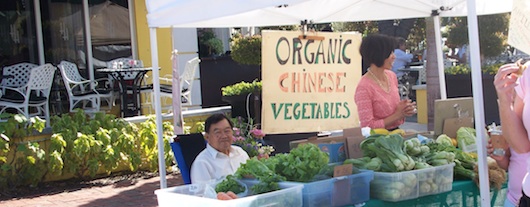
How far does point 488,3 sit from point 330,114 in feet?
5.59

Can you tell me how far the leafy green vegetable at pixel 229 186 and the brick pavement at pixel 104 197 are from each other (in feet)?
12.9

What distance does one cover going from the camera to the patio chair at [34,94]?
9.51 metres

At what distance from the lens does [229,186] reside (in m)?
3.45

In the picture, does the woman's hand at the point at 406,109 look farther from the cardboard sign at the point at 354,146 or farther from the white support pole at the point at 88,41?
the white support pole at the point at 88,41

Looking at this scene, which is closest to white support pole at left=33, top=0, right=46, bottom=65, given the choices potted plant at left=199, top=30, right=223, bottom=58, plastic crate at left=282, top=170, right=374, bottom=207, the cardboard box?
potted plant at left=199, top=30, right=223, bottom=58

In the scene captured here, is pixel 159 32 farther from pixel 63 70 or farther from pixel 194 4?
pixel 194 4

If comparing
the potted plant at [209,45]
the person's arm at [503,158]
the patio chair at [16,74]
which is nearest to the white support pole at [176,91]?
the person's arm at [503,158]

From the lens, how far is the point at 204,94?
12844mm

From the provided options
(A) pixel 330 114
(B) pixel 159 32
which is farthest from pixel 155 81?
(B) pixel 159 32

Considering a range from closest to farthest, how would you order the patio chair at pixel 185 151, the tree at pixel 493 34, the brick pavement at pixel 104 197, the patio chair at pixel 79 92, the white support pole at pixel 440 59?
the patio chair at pixel 185 151 < the white support pole at pixel 440 59 < the brick pavement at pixel 104 197 < the patio chair at pixel 79 92 < the tree at pixel 493 34

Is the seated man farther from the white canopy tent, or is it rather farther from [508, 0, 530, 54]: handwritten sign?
[508, 0, 530, 54]: handwritten sign

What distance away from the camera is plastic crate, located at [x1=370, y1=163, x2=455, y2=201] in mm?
3530

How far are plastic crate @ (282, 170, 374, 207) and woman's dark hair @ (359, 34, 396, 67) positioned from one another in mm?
1625

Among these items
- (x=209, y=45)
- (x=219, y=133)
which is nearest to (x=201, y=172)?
(x=219, y=133)
